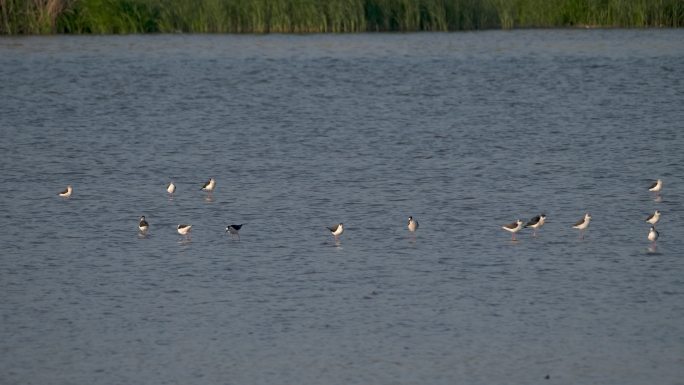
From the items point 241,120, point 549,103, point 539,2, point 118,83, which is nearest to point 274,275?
point 241,120

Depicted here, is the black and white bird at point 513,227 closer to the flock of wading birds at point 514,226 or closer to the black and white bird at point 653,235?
the flock of wading birds at point 514,226

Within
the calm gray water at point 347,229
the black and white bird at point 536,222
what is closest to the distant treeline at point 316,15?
the calm gray water at point 347,229

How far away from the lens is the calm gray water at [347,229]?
35.6ft

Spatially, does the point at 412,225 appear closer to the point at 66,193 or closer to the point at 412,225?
the point at 412,225

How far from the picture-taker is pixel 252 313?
39.6 feet

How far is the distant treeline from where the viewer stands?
40.0 meters

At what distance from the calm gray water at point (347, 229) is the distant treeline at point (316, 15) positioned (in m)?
6.39

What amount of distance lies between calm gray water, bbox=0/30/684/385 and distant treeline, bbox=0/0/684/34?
6392 mm

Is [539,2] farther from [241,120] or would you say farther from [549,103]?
[241,120]

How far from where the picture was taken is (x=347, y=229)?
16.0 metres

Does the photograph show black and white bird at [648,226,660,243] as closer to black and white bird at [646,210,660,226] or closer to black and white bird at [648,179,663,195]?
black and white bird at [646,210,660,226]

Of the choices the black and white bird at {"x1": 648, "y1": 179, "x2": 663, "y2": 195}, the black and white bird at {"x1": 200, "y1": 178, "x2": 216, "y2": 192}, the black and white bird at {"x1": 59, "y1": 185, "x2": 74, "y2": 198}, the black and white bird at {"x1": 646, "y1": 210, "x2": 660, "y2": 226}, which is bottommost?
the black and white bird at {"x1": 648, "y1": 179, "x2": 663, "y2": 195}

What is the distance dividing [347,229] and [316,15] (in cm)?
2460

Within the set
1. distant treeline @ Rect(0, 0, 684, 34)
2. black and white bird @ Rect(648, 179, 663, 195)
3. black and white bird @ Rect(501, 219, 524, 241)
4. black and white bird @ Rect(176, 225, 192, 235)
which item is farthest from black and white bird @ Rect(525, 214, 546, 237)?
distant treeline @ Rect(0, 0, 684, 34)
